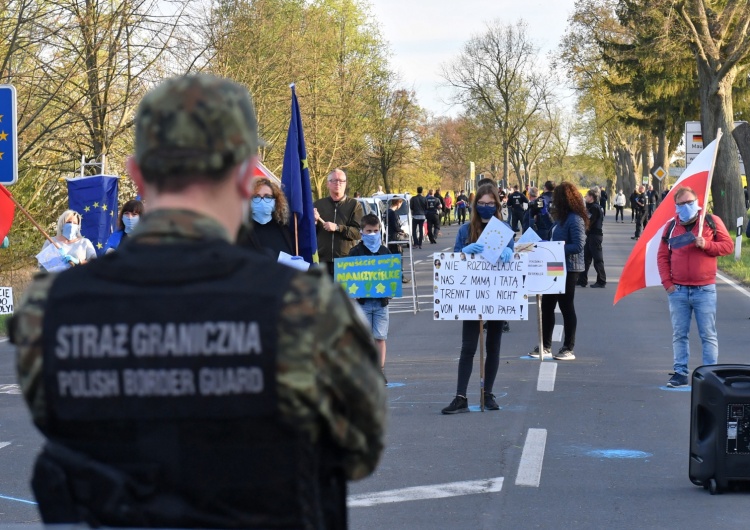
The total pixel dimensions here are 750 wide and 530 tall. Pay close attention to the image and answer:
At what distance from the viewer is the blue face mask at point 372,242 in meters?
11.3

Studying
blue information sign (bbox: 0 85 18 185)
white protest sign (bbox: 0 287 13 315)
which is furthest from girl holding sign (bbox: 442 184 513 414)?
blue information sign (bbox: 0 85 18 185)

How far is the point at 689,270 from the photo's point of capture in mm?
10766

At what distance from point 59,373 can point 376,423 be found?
0.63m

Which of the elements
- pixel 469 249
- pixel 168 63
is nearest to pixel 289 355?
pixel 469 249

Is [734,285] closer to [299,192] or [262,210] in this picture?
[299,192]

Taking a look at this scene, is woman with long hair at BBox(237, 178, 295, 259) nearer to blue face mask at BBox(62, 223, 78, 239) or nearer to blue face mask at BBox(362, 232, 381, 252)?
blue face mask at BBox(362, 232, 381, 252)

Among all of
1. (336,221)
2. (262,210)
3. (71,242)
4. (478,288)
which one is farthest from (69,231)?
(478,288)

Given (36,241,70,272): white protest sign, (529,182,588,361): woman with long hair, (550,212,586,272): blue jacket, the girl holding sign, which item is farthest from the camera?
(550,212,586,272): blue jacket

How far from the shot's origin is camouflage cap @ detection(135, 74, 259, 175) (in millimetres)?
2178

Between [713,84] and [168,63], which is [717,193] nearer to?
[713,84]

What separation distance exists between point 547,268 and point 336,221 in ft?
8.77

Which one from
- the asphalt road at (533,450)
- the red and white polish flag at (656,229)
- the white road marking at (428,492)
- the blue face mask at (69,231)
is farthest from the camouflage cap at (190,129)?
the blue face mask at (69,231)

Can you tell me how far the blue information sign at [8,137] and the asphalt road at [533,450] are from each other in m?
2.18

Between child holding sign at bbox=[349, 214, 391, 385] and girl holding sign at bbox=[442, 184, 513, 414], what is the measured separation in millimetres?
886
